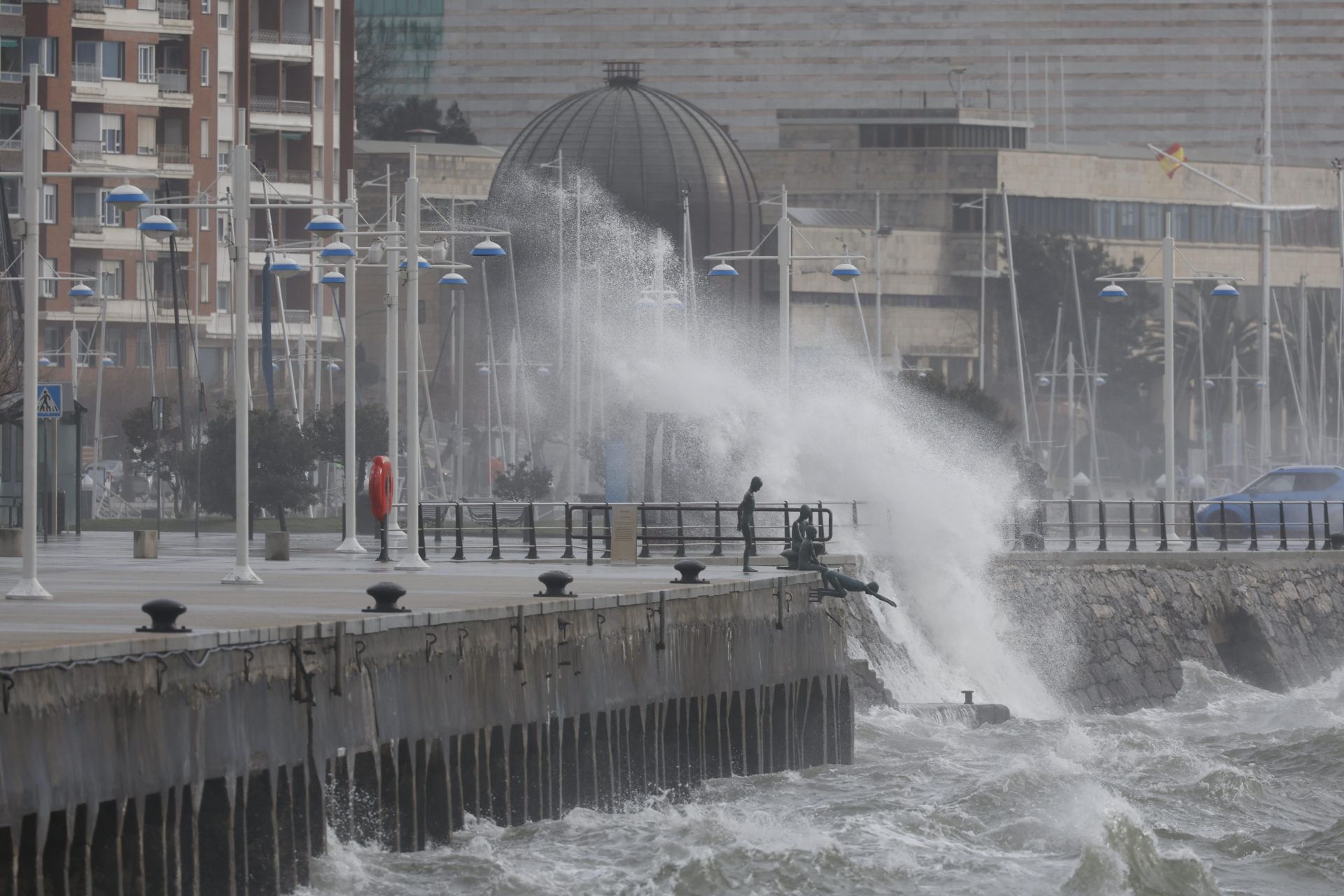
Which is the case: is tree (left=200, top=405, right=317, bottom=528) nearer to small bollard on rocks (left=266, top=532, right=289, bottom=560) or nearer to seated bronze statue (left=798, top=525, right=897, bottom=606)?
small bollard on rocks (left=266, top=532, right=289, bottom=560)

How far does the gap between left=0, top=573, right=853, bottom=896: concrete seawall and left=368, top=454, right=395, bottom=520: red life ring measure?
5.69 m

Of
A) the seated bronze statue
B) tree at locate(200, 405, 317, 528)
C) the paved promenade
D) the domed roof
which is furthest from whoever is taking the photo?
the domed roof

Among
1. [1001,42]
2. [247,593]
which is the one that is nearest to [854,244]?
[1001,42]

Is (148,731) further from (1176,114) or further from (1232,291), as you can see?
(1176,114)

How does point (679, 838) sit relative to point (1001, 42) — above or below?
below

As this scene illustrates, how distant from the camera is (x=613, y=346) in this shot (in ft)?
276

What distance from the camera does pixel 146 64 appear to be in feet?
287

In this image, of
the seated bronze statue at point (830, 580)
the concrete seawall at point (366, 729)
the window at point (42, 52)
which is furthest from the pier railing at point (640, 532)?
the window at point (42, 52)

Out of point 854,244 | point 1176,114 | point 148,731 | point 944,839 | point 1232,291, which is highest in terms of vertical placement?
point 1176,114

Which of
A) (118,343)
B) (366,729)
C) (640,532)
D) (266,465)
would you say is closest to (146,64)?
(118,343)

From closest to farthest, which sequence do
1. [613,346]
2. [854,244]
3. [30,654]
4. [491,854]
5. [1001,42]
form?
[30,654], [491,854], [613,346], [854,244], [1001,42]

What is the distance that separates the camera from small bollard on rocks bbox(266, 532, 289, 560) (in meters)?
31.5

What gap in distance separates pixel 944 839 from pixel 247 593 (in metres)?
7.11

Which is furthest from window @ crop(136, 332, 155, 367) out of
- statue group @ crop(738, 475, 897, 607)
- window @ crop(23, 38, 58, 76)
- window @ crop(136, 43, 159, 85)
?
statue group @ crop(738, 475, 897, 607)
